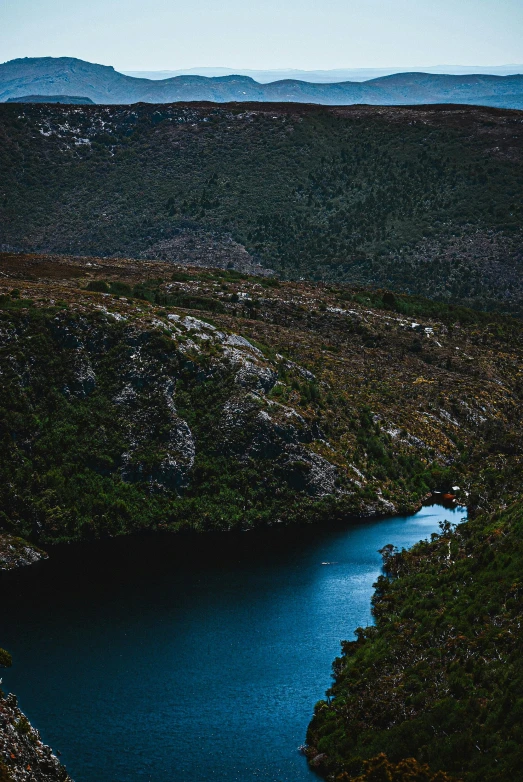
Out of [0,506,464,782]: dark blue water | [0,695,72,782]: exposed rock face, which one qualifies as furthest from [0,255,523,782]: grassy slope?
[0,695,72,782]: exposed rock face

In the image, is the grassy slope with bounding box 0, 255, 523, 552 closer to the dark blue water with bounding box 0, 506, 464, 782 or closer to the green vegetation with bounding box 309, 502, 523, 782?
the dark blue water with bounding box 0, 506, 464, 782

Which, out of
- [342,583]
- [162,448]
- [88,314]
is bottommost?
[342,583]

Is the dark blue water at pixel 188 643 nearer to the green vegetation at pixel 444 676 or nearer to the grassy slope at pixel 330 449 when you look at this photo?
the green vegetation at pixel 444 676

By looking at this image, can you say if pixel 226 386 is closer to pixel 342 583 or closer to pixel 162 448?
pixel 162 448

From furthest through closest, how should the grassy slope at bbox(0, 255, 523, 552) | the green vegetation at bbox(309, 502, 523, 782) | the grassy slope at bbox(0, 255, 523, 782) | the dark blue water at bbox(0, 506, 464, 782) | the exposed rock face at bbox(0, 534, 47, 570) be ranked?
the grassy slope at bbox(0, 255, 523, 552) → the exposed rock face at bbox(0, 534, 47, 570) → the dark blue water at bbox(0, 506, 464, 782) → the grassy slope at bbox(0, 255, 523, 782) → the green vegetation at bbox(309, 502, 523, 782)

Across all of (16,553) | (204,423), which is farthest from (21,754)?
(204,423)

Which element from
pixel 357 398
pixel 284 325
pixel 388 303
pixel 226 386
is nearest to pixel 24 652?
pixel 226 386

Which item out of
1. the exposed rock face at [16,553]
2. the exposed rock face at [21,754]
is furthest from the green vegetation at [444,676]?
the exposed rock face at [16,553]
